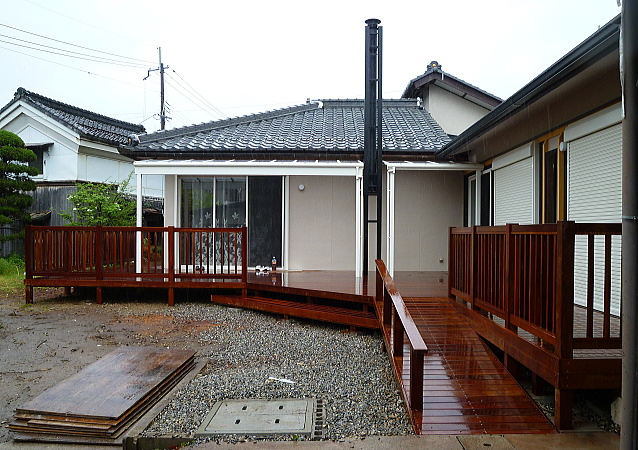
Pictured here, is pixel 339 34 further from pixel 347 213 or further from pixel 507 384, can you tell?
pixel 507 384

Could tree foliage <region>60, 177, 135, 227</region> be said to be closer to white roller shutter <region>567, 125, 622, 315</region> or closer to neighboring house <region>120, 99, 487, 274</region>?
neighboring house <region>120, 99, 487, 274</region>

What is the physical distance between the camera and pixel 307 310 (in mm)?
6559

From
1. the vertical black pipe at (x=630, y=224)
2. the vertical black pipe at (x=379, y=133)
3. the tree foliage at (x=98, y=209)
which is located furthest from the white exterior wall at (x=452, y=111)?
the vertical black pipe at (x=630, y=224)

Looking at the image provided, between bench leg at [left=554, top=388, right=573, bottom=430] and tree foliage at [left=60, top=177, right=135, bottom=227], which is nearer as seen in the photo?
bench leg at [left=554, top=388, right=573, bottom=430]

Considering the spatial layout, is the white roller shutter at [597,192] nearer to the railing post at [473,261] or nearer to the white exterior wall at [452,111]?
the railing post at [473,261]

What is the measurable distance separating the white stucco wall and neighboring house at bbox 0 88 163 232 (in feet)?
29.9

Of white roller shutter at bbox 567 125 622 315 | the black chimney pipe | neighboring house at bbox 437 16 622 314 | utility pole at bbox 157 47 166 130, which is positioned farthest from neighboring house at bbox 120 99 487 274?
utility pole at bbox 157 47 166 130

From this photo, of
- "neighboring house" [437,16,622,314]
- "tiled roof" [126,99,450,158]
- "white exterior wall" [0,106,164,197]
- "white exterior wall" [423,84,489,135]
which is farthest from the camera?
"white exterior wall" [0,106,164,197]

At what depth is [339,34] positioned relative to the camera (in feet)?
36.0

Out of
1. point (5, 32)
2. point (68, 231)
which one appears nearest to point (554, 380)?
point (68, 231)

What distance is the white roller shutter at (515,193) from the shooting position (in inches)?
245

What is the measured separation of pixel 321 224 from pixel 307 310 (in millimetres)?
3162

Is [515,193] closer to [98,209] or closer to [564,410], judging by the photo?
[564,410]

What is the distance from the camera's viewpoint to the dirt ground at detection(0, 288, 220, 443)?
4391 millimetres
